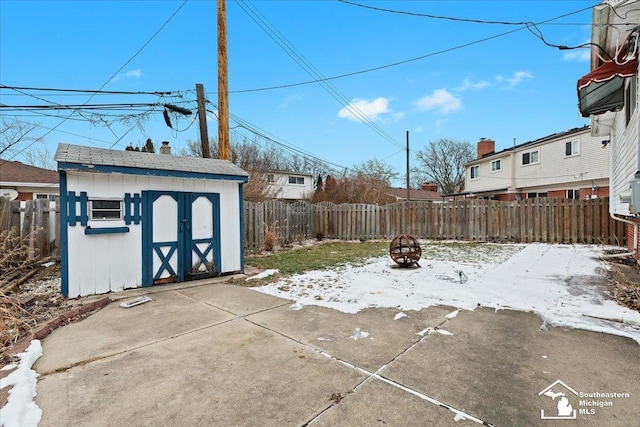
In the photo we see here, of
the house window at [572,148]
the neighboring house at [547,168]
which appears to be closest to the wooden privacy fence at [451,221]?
the neighboring house at [547,168]

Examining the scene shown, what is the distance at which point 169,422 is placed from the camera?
1.91 metres

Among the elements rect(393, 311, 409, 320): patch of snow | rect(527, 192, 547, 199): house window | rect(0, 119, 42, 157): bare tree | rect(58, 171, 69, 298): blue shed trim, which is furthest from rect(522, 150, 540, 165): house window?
rect(0, 119, 42, 157): bare tree

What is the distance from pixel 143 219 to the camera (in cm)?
533

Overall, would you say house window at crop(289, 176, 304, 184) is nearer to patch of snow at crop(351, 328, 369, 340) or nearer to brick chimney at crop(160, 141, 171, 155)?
brick chimney at crop(160, 141, 171, 155)

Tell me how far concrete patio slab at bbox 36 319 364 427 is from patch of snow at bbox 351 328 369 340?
0.56 meters

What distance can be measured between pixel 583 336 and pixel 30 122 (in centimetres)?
1487

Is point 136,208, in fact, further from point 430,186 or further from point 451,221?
point 430,186

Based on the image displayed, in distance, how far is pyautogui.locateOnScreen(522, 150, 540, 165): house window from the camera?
20.7m

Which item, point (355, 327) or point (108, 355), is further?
point (355, 327)

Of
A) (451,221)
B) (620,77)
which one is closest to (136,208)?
(620,77)

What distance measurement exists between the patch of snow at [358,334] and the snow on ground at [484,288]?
27.1 inches

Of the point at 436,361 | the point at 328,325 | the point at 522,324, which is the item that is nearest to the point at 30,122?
the point at 328,325

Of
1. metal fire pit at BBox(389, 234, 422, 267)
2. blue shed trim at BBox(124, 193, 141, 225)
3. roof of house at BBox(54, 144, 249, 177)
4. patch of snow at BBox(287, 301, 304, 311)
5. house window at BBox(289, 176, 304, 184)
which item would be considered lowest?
patch of snow at BBox(287, 301, 304, 311)

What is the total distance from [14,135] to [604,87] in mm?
15871
